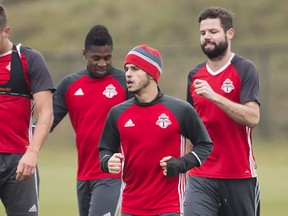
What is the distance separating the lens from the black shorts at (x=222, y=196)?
34.3ft

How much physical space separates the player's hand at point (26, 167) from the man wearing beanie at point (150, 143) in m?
0.60

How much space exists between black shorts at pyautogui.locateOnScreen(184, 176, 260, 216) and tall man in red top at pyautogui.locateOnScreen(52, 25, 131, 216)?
33.4 inches

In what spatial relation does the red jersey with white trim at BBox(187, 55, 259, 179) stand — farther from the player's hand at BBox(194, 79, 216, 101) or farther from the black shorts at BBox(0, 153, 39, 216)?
the black shorts at BBox(0, 153, 39, 216)

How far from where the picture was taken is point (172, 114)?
30.6 ft

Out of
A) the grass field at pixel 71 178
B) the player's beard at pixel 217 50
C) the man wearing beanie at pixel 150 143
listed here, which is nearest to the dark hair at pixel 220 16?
the player's beard at pixel 217 50

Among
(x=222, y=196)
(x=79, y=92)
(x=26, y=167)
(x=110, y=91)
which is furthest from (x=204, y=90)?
(x=79, y=92)

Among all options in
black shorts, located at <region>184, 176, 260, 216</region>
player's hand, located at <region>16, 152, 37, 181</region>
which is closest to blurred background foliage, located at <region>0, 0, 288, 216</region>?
black shorts, located at <region>184, 176, 260, 216</region>

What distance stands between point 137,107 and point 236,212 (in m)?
1.77

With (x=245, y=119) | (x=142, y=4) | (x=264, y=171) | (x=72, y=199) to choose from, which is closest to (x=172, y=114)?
(x=245, y=119)

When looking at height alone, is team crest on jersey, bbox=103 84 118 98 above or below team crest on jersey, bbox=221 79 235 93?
below

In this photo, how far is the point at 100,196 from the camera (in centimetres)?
1086

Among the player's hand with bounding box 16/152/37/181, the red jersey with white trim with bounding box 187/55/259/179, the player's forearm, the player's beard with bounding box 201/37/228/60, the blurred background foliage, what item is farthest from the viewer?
the blurred background foliage

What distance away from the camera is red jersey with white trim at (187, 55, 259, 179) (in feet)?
34.0

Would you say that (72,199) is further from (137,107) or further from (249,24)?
(249,24)
